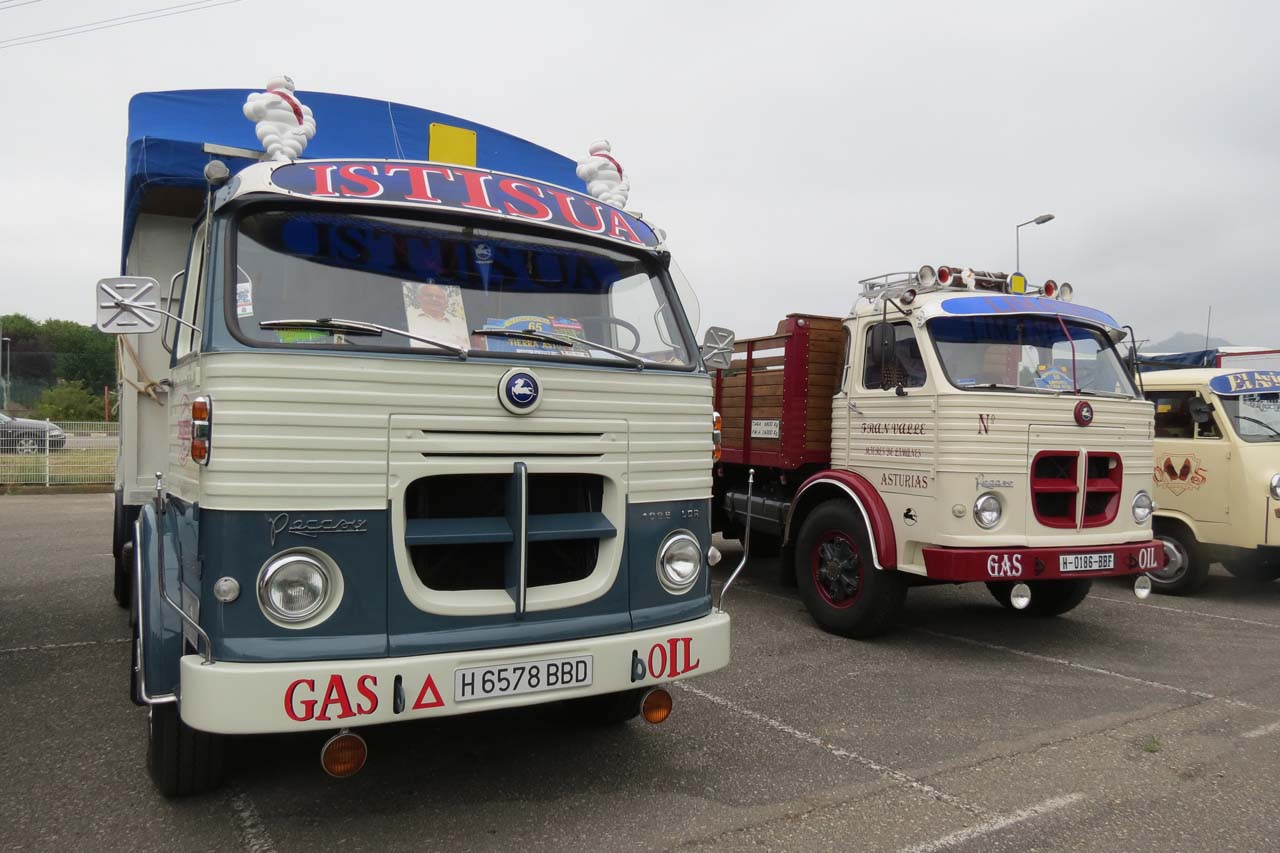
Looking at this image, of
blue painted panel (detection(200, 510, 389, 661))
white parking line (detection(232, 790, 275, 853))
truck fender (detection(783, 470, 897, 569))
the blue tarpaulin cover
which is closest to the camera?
blue painted panel (detection(200, 510, 389, 661))

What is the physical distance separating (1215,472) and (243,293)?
7928 mm

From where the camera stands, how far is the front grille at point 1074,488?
5742mm

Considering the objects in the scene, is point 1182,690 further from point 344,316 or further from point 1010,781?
point 344,316

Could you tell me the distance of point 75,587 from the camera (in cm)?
757

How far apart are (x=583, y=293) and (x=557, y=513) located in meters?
0.96

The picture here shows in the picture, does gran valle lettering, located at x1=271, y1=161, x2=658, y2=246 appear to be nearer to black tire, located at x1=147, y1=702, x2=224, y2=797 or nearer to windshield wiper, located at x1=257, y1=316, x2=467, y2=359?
windshield wiper, located at x1=257, y1=316, x2=467, y2=359

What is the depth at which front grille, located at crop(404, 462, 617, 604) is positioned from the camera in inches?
124

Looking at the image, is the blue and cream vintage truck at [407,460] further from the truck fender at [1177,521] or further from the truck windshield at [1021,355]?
the truck fender at [1177,521]

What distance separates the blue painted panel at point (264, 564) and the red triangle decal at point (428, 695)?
0.18 meters

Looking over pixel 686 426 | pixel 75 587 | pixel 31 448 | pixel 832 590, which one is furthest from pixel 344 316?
pixel 31 448

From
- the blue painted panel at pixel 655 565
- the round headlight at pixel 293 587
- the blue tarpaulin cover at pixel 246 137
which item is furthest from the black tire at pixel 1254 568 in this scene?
the round headlight at pixel 293 587

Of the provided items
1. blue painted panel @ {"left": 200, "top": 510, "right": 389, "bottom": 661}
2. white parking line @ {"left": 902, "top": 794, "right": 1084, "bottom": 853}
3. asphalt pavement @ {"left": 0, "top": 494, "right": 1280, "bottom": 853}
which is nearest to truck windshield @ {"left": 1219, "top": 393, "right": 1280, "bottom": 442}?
asphalt pavement @ {"left": 0, "top": 494, "right": 1280, "bottom": 853}

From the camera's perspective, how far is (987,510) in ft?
18.2

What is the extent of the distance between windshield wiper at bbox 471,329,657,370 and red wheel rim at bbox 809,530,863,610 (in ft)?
10.4
